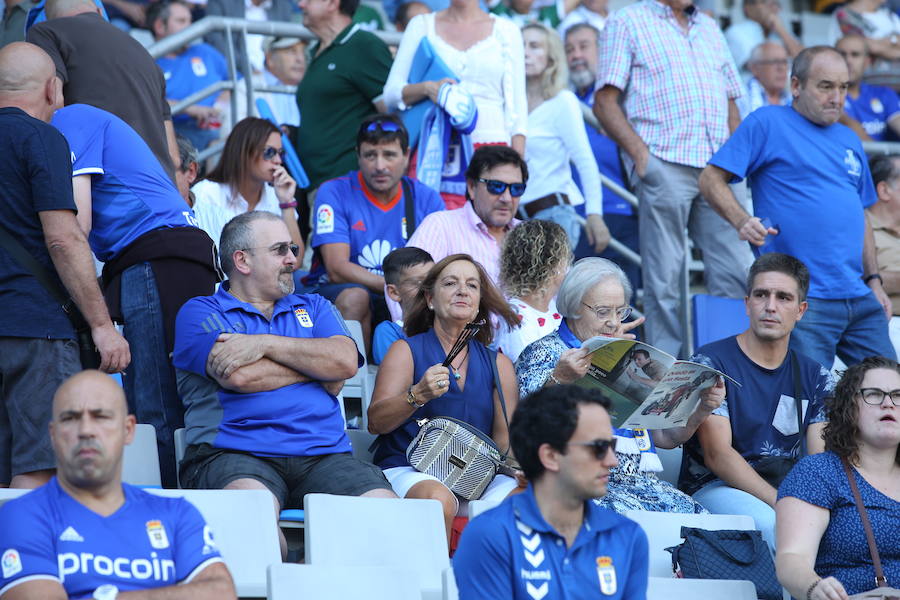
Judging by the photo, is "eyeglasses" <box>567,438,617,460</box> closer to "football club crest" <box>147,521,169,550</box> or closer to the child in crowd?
"football club crest" <box>147,521,169,550</box>

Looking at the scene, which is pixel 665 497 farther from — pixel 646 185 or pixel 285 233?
pixel 646 185

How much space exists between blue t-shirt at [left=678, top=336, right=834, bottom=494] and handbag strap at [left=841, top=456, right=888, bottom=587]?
3.02 feet

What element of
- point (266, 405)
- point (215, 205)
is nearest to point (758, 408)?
point (266, 405)

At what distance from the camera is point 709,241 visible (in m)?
6.95

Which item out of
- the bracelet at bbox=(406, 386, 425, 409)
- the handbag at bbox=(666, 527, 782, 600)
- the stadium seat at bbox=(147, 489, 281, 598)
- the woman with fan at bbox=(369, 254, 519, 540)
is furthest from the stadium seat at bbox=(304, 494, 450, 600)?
the handbag at bbox=(666, 527, 782, 600)

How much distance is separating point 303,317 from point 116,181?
83cm

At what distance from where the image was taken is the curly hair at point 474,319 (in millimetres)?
4906

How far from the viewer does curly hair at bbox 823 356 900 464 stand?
13.3 feet

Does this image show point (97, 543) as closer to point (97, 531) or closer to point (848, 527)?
point (97, 531)

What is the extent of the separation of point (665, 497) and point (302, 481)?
1258mm

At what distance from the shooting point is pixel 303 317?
4.62 m

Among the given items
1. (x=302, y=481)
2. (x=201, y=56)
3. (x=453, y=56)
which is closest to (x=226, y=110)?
(x=201, y=56)

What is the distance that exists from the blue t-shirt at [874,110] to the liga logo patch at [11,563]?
8.22m

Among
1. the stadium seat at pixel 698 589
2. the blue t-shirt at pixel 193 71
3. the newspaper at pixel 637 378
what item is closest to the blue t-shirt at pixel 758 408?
the newspaper at pixel 637 378
